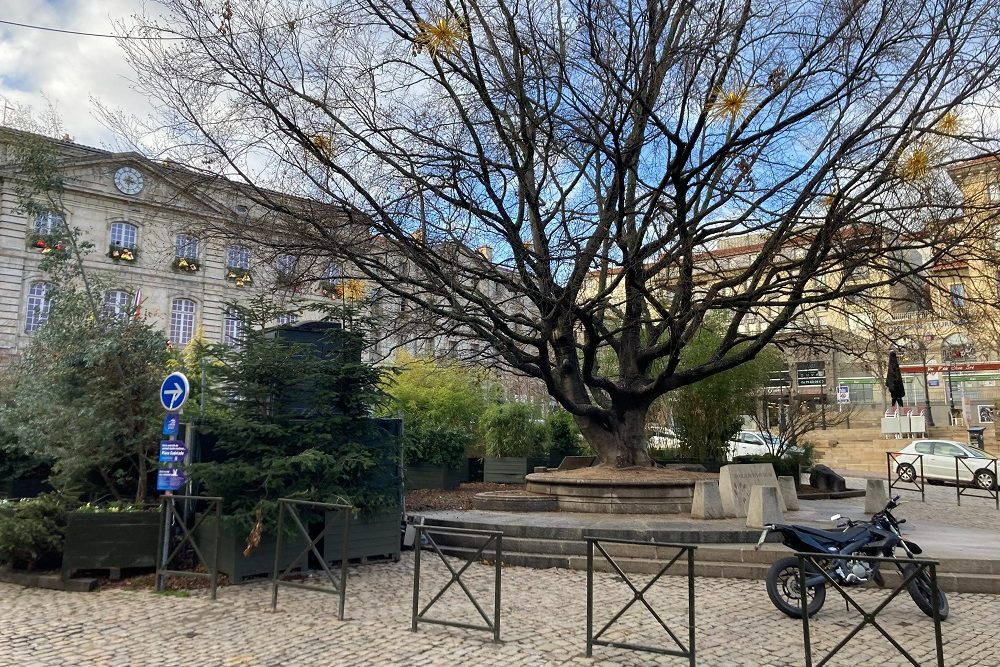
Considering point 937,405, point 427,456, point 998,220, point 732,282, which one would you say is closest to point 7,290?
point 427,456

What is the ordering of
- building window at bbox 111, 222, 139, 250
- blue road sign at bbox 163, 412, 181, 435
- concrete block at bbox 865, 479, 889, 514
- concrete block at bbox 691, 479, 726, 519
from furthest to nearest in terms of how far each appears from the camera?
1. building window at bbox 111, 222, 139, 250
2. concrete block at bbox 865, 479, 889, 514
3. concrete block at bbox 691, 479, 726, 519
4. blue road sign at bbox 163, 412, 181, 435

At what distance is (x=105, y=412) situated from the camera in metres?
10.1

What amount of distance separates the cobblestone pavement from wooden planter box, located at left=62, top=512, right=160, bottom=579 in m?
0.46

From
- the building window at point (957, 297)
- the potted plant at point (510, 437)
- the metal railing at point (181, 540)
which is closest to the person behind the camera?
the metal railing at point (181, 540)

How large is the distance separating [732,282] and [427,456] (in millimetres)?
9108

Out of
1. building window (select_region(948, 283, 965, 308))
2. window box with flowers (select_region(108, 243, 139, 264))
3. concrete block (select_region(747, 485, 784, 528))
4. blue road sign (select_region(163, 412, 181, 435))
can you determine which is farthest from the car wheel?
window box with flowers (select_region(108, 243, 139, 264))

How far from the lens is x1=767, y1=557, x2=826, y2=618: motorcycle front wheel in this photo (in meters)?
6.63

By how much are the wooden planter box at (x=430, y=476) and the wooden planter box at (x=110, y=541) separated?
30.6 feet

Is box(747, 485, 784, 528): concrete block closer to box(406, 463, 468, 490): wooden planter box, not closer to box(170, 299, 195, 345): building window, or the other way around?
box(406, 463, 468, 490): wooden planter box

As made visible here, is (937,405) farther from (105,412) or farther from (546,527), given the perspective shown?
(105,412)

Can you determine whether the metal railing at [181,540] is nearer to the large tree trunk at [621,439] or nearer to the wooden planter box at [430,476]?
the large tree trunk at [621,439]

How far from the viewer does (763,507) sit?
9.94 m

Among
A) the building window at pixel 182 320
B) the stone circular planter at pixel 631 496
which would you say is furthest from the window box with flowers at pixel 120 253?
the stone circular planter at pixel 631 496

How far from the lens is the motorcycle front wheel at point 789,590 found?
6.63 m
